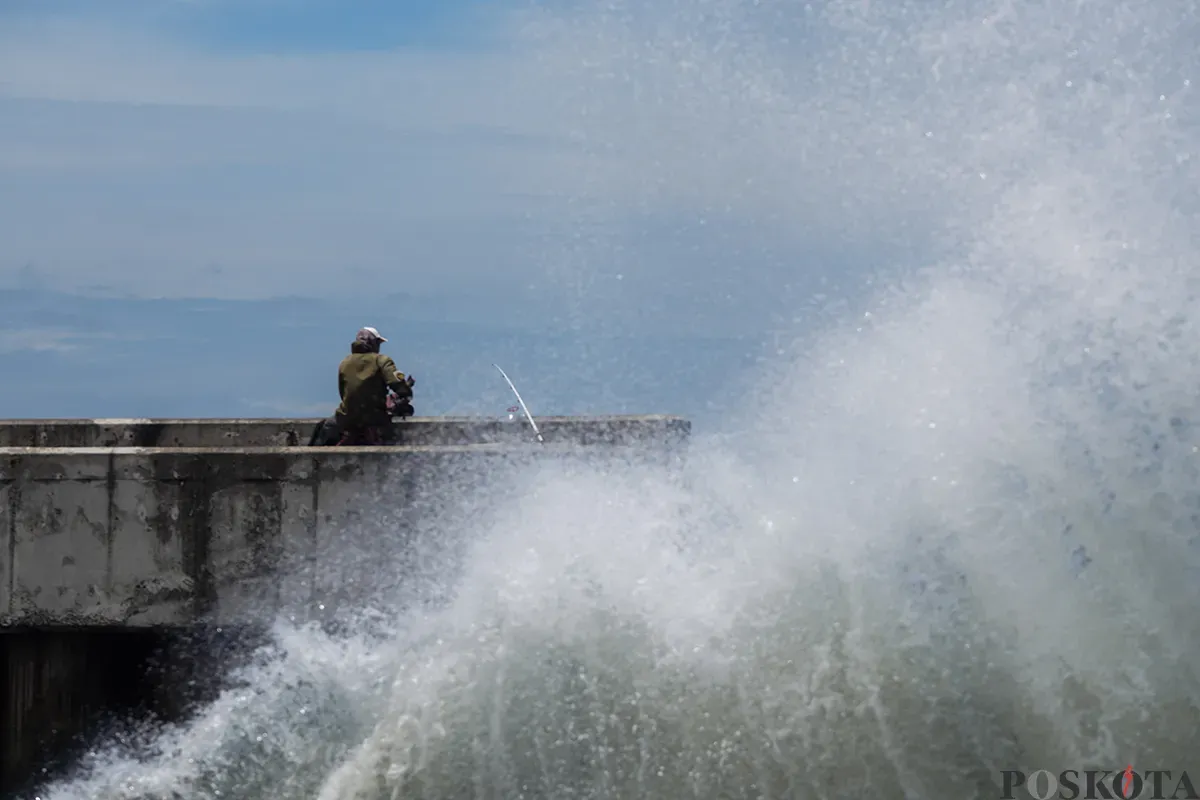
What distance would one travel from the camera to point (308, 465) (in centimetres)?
949

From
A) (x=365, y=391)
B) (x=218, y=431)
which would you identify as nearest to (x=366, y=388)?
(x=365, y=391)

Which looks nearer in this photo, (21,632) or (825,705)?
(825,705)

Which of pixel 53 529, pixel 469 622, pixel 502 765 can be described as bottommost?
pixel 502 765

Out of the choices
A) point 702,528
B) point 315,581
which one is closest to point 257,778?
point 315,581

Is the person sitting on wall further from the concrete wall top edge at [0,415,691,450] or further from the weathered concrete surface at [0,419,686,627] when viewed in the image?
the weathered concrete surface at [0,419,686,627]

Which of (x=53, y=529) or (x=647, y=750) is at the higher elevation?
(x=53, y=529)

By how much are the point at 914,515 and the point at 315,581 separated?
134 inches

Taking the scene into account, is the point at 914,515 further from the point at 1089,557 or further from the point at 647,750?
the point at 647,750

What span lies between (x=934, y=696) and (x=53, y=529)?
4975mm

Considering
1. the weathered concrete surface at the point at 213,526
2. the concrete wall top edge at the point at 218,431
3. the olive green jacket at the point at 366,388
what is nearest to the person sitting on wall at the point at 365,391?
the olive green jacket at the point at 366,388

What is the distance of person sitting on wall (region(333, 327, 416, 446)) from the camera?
11.3 m

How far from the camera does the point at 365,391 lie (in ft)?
37.2

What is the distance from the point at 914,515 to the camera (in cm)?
958

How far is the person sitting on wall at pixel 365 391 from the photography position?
37.2 feet
